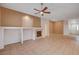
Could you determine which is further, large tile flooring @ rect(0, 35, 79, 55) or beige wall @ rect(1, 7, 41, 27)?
beige wall @ rect(1, 7, 41, 27)

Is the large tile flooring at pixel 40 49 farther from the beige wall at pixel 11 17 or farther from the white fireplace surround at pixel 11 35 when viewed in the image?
the beige wall at pixel 11 17

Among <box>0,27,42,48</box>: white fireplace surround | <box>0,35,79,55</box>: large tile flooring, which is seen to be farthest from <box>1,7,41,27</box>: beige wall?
<box>0,35,79,55</box>: large tile flooring

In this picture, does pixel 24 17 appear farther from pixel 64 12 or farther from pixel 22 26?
pixel 64 12

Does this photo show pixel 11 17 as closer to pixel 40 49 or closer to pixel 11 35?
pixel 11 35

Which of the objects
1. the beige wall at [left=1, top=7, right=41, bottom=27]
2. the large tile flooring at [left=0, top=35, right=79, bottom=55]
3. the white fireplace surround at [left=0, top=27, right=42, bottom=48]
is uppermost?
the beige wall at [left=1, top=7, right=41, bottom=27]

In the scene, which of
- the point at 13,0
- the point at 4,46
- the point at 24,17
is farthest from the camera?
the point at 24,17

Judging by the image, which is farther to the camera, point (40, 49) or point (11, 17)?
point (11, 17)

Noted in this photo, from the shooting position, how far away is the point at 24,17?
454cm

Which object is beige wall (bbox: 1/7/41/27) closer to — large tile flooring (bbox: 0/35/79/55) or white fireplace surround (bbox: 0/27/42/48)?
white fireplace surround (bbox: 0/27/42/48)

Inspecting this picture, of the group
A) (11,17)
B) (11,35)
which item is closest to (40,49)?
(11,35)

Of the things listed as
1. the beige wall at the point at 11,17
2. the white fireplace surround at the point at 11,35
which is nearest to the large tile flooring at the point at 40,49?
the white fireplace surround at the point at 11,35

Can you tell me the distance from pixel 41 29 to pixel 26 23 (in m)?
1.47

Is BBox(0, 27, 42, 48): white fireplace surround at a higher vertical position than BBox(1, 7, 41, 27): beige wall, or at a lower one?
lower
